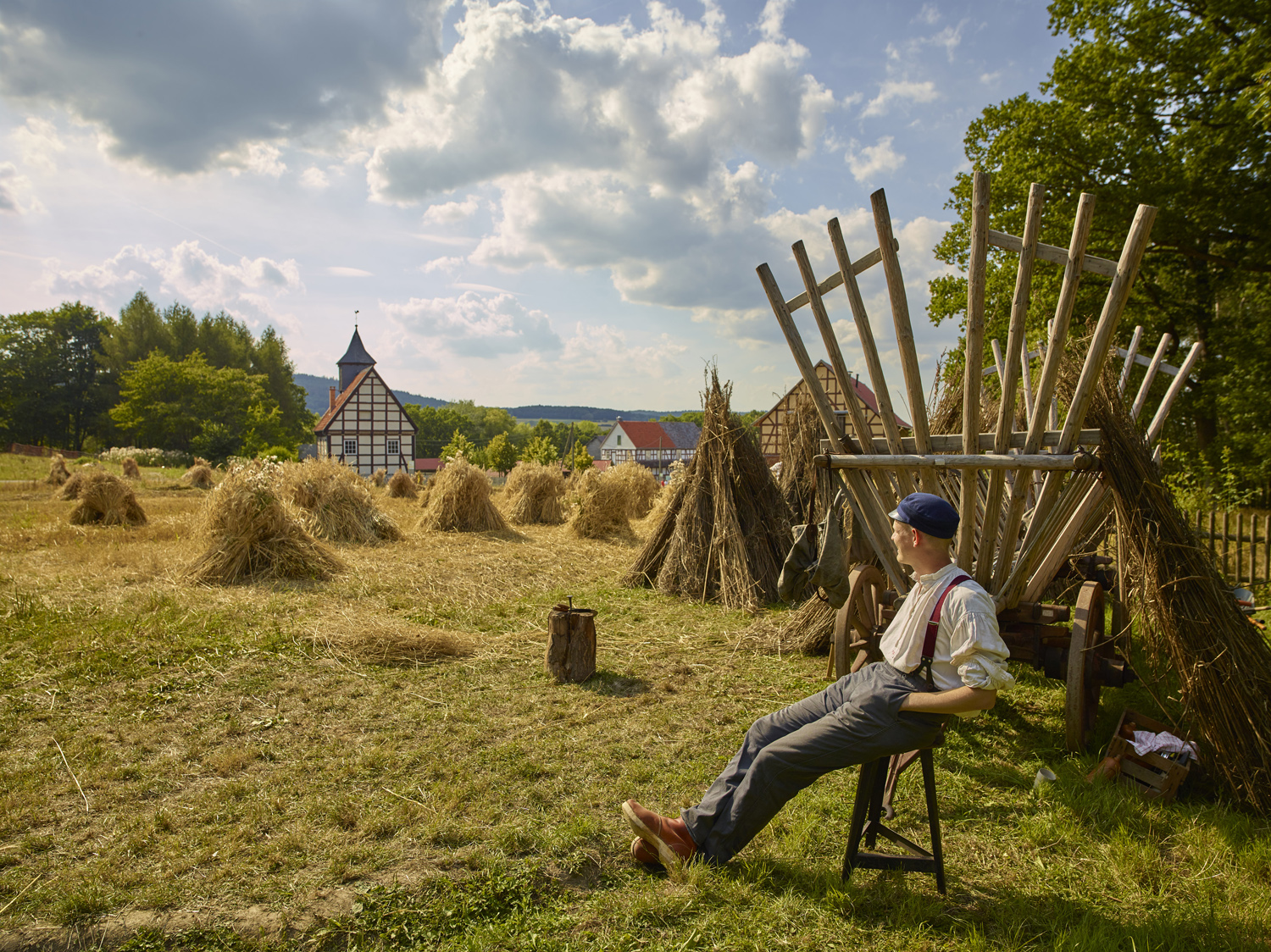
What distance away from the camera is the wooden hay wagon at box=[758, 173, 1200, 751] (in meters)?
3.02

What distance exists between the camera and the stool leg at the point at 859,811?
2385mm

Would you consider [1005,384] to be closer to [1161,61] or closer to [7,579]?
[7,579]

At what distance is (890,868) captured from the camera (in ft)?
7.93

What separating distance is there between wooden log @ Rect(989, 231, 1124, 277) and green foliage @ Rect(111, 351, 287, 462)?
42734 mm

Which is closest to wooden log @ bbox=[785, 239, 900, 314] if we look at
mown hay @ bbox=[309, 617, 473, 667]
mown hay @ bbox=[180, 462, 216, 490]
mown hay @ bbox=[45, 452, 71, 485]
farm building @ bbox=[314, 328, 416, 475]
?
mown hay @ bbox=[309, 617, 473, 667]

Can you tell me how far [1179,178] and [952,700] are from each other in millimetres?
11147

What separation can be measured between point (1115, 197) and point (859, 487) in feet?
30.3

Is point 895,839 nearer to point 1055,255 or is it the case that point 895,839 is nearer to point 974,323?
point 974,323

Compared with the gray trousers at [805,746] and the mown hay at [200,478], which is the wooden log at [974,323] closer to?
the gray trousers at [805,746]

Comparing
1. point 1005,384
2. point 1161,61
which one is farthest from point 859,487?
point 1161,61

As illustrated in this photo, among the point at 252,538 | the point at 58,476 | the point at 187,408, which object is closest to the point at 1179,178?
the point at 252,538

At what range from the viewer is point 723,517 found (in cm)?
757

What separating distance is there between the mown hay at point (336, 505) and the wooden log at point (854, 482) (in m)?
9.07

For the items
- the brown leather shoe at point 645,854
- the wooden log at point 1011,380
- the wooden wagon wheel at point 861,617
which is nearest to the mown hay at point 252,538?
the wooden wagon wheel at point 861,617
